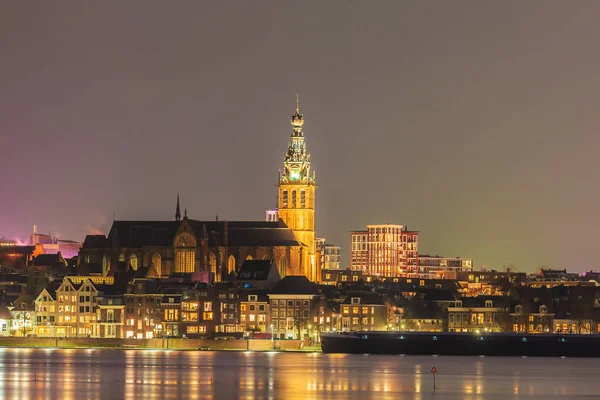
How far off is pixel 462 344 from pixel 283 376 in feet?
136

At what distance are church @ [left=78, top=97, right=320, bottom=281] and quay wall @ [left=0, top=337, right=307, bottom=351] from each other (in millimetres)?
26479

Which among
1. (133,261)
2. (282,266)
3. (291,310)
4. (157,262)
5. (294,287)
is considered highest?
(133,261)

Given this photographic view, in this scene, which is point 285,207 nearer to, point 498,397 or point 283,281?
point 283,281

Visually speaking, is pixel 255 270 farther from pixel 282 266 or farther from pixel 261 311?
pixel 282 266

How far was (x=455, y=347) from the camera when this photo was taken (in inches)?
5709

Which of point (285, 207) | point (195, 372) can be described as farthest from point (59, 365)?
point (285, 207)

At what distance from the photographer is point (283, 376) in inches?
4193

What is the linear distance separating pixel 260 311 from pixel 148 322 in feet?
39.3

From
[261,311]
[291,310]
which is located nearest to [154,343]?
[261,311]

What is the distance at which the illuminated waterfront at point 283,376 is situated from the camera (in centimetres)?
9375

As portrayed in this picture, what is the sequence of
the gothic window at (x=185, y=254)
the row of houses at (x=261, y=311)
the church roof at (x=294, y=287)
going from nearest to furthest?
the row of houses at (x=261, y=311)
the church roof at (x=294, y=287)
the gothic window at (x=185, y=254)

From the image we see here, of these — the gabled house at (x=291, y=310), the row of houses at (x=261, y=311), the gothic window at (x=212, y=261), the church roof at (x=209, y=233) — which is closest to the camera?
the gabled house at (x=291, y=310)

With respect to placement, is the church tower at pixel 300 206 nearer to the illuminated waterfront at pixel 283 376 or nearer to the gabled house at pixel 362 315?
the gabled house at pixel 362 315

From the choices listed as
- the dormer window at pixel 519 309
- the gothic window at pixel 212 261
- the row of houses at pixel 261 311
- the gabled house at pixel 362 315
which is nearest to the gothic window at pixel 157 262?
the gothic window at pixel 212 261
